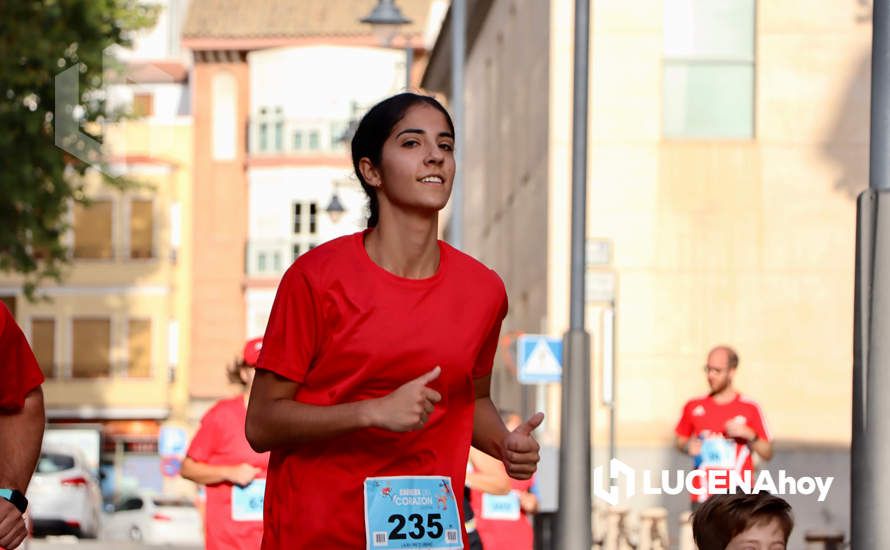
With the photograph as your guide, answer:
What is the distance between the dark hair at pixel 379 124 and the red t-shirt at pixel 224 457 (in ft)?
15.8

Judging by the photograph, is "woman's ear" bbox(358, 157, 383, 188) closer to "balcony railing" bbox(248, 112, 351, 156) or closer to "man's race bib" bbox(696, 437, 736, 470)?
"man's race bib" bbox(696, 437, 736, 470)

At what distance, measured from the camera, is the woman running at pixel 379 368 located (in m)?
5.33

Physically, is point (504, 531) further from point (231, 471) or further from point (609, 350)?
point (609, 350)

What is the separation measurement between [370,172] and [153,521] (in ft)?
99.8

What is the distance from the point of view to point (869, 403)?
27.1 ft

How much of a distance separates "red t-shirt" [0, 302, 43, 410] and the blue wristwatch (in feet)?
0.83

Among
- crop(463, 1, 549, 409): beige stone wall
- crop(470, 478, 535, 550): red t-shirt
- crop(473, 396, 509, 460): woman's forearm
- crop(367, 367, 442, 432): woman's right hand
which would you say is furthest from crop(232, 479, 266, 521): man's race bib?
crop(463, 1, 549, 409): beige stone wall

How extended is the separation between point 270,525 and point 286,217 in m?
63.8

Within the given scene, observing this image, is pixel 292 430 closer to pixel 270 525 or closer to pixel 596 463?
pixel 270 525

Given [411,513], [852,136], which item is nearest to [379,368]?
[411,513]

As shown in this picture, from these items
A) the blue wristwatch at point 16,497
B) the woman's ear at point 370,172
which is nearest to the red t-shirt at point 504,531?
the blue wristwatch at point 16,497

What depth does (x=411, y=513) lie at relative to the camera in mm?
5344

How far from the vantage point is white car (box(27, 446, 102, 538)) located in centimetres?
3319

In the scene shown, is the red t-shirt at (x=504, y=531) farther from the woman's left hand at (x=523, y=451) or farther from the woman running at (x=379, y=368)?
the woman running at (x=379, y=368)
